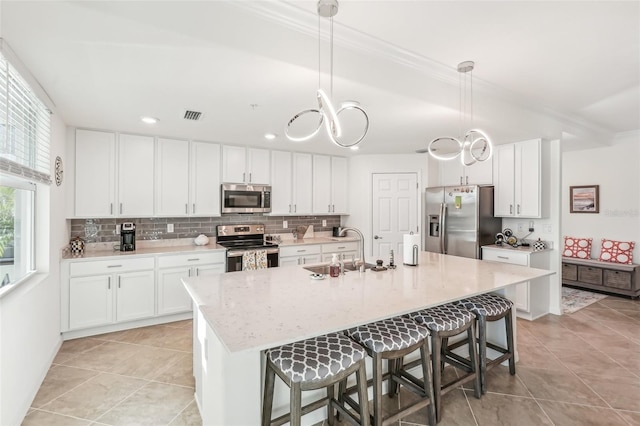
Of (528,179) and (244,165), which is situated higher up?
(244,165)

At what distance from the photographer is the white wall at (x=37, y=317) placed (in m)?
1.90

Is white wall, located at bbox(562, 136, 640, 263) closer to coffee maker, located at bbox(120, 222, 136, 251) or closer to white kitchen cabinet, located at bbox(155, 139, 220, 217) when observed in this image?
white kitchen cabinet, located at bbox(155, 139, 220, 217)

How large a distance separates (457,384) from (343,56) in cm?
229

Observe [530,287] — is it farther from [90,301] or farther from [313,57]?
[90,301]

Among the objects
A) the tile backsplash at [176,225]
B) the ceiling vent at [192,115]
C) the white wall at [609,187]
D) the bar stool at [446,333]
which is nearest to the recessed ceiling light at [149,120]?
the ceiling vent at [192,115]

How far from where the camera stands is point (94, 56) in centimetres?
190

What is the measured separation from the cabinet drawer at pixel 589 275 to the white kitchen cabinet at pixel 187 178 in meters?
5.73

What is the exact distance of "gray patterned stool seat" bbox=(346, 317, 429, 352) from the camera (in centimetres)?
180

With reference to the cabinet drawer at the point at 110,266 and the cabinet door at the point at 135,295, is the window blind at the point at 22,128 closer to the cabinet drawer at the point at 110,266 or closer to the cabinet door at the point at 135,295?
the cabinet drawer at the point at 110,266

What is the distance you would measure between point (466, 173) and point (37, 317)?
5.24 meters

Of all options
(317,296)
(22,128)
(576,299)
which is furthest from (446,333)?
(576,299)

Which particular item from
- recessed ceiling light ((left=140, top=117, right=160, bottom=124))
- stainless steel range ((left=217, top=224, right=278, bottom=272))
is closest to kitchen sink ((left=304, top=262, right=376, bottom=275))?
stainless steel range ((left=217, top=224, right=278, bottom=272))

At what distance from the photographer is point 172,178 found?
4.07 metres

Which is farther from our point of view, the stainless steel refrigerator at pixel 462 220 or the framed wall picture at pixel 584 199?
the framed wall picture at pixel 584 199
